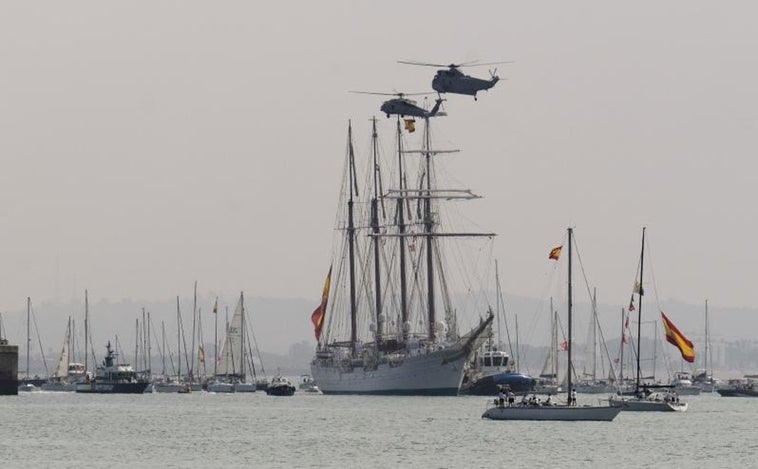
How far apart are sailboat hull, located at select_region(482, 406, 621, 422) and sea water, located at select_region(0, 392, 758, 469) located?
0.64 meters

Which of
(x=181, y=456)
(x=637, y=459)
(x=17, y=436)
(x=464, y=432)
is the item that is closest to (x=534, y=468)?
(x=637, y=459)

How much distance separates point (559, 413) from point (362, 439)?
18.1 meters

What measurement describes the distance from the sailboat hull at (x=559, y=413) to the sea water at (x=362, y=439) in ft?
2.10

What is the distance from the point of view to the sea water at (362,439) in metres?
107

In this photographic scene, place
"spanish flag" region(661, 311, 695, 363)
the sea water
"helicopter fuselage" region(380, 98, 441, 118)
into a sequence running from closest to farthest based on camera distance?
the sea water < "spanish flag" region(661, 311, 695, 363) < "helicopter fuselage" region(380, 98, 441, 118)

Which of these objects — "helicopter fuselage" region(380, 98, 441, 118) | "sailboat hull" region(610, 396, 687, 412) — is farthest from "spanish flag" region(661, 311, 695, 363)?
"helicopter fuselage" region(380, 98, 441, 118)

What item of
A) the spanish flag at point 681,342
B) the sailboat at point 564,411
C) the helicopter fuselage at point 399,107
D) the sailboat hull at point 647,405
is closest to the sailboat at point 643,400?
the sailboat hull at point 647,405

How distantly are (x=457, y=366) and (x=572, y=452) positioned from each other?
285 feet

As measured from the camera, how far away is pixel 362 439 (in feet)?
410

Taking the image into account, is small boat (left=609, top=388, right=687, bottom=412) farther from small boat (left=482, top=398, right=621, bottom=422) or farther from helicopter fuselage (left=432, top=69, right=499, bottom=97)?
helicopter fuselage (left=432, top=69, right=499, bottom=97)

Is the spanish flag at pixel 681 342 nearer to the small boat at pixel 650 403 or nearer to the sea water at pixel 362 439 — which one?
the sea water at pixel 362 439

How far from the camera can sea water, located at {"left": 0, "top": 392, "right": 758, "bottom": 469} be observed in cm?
10719

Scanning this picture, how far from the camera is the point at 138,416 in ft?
528

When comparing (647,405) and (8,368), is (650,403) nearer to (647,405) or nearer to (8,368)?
(647,405)
